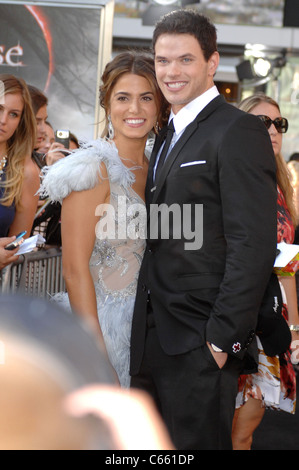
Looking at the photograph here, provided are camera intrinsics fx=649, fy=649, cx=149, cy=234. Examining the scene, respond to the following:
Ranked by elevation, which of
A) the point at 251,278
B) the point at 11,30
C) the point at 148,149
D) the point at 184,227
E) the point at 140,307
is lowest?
the point at 140,307

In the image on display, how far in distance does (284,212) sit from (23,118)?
4.65ft

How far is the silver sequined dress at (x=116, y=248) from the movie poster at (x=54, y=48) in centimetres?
236

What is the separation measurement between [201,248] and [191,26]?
2.34 ft

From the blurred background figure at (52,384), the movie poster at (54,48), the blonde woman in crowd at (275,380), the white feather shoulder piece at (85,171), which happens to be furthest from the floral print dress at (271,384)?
the movie poster at (54,48)

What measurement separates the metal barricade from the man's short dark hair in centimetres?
153

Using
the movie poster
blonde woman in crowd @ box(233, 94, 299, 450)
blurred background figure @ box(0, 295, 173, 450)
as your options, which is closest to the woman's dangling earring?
blonde woman in crowd @ box(233, 94, 299, 450)

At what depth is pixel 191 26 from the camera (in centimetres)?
207

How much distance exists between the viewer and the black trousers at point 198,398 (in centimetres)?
193

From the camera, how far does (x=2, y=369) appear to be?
21.8 inches

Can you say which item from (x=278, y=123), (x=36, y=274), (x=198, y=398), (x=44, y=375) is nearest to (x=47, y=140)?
(x=36, y=274)

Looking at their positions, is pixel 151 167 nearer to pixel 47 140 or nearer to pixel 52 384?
pixel 52 384

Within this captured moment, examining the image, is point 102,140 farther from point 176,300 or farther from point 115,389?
point 115,389

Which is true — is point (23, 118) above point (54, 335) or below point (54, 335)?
above

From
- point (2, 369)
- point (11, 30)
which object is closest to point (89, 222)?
point (2, 369)
